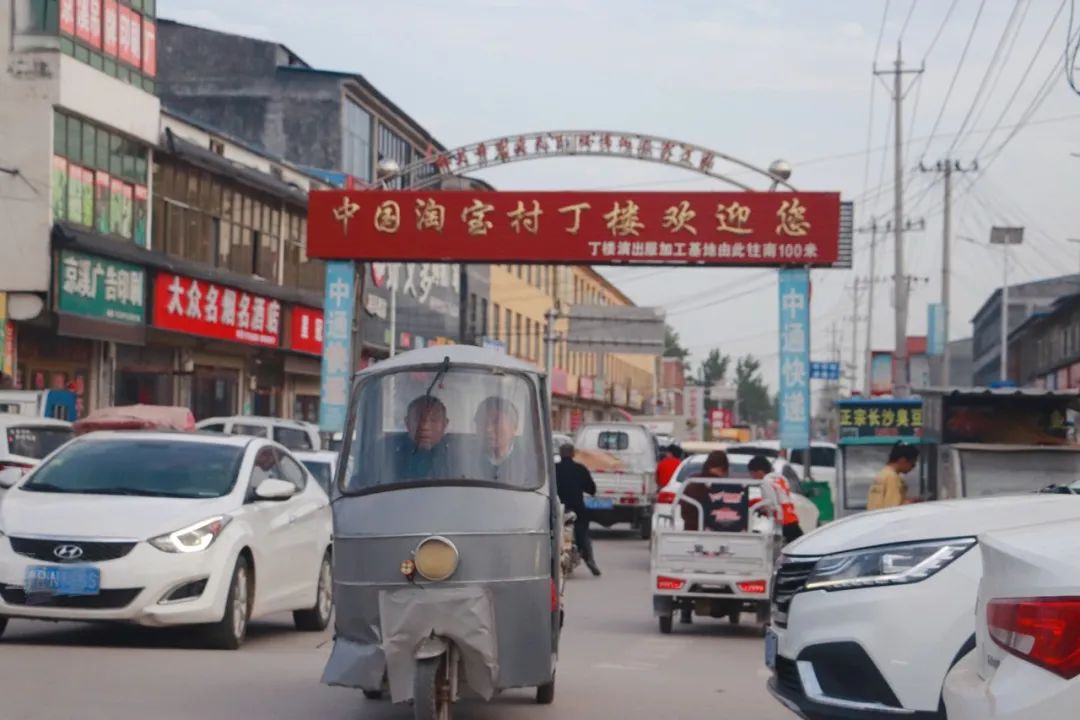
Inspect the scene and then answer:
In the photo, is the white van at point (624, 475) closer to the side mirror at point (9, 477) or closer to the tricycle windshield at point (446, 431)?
the side mirror at point (9, 477)

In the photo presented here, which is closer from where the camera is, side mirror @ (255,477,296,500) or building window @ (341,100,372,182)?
side mirror @ (255,477,296,500)

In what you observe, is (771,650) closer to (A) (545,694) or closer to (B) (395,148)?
(A) (545,694)

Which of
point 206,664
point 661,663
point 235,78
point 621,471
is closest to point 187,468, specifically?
point 206,664

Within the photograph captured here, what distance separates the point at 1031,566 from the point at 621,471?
85.2 ft

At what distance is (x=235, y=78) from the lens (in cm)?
5119

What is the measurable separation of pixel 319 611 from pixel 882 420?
1549 cm

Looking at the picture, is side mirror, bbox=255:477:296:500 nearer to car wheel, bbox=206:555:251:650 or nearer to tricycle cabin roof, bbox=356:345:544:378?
car wheel, bbox=206:555:251:650

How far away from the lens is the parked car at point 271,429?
26688mm

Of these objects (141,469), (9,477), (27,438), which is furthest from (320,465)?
(141,469)

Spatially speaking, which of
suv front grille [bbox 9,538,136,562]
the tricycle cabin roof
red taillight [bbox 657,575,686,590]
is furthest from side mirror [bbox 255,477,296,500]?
red taillight [bbox 657,575,686,590]

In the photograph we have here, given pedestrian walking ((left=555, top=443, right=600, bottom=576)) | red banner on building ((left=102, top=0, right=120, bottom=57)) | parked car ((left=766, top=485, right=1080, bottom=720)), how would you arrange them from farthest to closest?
red banner on building ((left=102, top=0, right=120, bottom=57)) → pedestrian walking ((left=555, top=443, right=600, bottom=576)) → parked car ((left=766, top=485, right=1080, bottom=720))

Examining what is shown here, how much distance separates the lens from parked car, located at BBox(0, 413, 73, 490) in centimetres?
1836

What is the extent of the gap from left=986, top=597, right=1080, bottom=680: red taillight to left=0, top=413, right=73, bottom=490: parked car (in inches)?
589

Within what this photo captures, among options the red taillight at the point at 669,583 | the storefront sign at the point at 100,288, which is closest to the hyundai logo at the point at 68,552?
the red taillight at the point at 669,583
